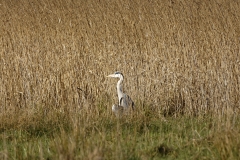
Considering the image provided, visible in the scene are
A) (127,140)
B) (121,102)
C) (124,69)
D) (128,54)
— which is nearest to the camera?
(127,140)

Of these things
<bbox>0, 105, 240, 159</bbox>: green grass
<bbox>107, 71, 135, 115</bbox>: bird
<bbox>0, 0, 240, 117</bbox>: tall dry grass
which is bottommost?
<bbox>0, 105, 240, 159</bbox>: green grass

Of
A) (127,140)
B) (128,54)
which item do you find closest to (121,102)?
(128,54)

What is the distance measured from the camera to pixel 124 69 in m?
8.57

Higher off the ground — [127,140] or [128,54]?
[128,54]

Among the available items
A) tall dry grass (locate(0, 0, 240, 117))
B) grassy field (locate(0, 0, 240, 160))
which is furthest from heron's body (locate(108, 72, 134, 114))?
tall dry grass (locate(0, 0, 240, 117))

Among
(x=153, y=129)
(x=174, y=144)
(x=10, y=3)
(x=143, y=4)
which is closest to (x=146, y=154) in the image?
(x=174, y=144)

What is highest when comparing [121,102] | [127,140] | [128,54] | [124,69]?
[128,54]

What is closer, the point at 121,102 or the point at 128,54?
the point at 121,102

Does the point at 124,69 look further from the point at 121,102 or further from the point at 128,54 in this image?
the point at 121,102

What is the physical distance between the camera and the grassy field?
262 inches

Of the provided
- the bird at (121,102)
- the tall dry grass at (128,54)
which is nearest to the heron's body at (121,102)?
the bird at (121,102)

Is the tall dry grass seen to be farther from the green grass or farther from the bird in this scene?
the green grass

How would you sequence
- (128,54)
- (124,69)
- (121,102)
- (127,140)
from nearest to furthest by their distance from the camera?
(127,140) < (121,102) < (124,69) < (128,54)

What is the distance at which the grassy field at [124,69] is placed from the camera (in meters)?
6.65
